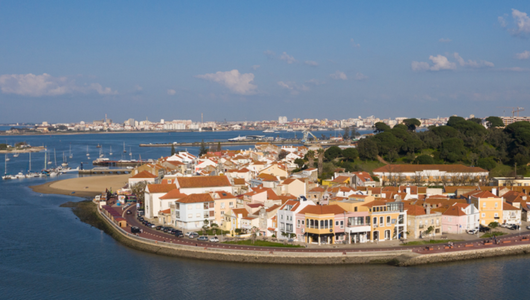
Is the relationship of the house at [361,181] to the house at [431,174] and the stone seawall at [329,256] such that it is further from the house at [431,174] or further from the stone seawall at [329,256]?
the stone seawall at [329,256]

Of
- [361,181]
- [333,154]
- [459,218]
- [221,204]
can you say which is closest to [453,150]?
[333,154]

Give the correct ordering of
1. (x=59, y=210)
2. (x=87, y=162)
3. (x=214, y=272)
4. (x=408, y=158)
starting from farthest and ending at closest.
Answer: (x=87, y=162) → (x=408, y=158) → (x=59, y=210) → (x=214, y=272)

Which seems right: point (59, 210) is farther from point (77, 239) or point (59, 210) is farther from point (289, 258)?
point (289, 258)

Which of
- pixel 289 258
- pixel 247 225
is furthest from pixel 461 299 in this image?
pixel 247 225

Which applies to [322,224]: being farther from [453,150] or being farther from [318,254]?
[453,150]

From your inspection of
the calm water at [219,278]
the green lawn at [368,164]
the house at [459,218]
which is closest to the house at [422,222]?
the house at [459,218]
